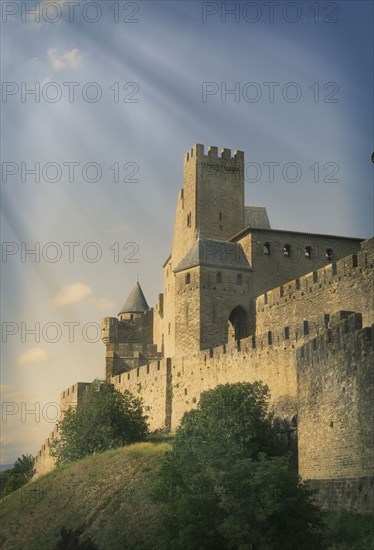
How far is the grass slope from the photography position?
31.8 metres

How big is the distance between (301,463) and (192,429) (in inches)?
280

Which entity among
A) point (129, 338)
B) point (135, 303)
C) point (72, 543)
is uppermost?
point (135, 303)

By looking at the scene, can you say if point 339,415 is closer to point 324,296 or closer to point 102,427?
point 324,296

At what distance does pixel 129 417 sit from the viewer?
154 ft

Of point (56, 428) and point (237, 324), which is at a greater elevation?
point (237, 324)

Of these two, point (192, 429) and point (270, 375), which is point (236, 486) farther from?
point (270, 375)

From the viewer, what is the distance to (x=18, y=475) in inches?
2618

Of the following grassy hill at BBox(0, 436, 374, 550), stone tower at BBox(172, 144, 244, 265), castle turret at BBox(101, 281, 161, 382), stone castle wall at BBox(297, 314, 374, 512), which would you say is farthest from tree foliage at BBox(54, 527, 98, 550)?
castle turret at BBox(101, 281, 161, 382)

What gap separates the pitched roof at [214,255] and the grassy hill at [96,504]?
11.1 metres

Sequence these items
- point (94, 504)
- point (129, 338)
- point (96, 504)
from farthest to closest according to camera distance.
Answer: point (129, 338)
point (94, 504)
point (96, 504)

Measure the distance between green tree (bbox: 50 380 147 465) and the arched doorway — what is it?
23.7 ft


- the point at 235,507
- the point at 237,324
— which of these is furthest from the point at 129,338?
the point at 235,507

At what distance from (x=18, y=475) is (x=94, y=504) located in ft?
105

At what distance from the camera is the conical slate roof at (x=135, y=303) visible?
68.7 meters
